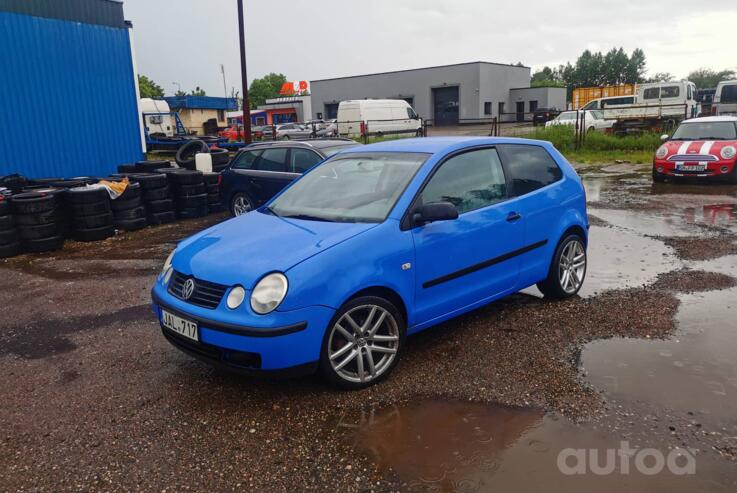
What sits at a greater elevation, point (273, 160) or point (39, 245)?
point (273, 160)

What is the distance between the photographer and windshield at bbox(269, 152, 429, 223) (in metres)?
4.21

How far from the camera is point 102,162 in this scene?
51.7 feet

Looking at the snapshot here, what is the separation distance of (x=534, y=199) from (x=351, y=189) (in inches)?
65.4

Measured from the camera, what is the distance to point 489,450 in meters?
3.15

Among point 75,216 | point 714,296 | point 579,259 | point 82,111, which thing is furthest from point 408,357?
point 82,111

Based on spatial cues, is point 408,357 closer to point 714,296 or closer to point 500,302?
point 500,302

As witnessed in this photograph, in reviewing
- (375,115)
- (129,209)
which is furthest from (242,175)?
(375,115)

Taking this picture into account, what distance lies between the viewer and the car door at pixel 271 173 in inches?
378

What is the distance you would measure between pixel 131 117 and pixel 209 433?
15.1 metres

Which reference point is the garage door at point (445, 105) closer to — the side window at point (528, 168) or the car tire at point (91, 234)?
the car tire at point (91, 234)

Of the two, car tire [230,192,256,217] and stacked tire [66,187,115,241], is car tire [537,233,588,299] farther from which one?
stacked tire [66,187,115,241]

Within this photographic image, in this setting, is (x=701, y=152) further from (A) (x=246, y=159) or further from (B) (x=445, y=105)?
(B) (x=445, y=105)

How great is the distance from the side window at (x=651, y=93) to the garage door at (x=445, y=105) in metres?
25.4

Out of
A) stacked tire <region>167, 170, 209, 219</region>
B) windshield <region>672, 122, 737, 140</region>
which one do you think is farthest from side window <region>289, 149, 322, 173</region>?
windshield <region>672, 122, 737, 140</region>
